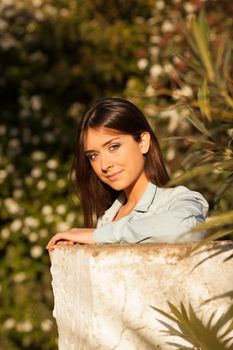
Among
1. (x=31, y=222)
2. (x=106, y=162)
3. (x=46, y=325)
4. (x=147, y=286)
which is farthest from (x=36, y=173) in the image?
(x=147, y=286)

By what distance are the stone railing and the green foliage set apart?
0.05m

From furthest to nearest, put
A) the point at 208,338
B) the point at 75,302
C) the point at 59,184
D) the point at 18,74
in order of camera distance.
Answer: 1. the point at 18,74
2. the point at 59,184
3. the point at 75,302
4. the point at 208,338

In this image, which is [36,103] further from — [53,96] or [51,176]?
[51,176]

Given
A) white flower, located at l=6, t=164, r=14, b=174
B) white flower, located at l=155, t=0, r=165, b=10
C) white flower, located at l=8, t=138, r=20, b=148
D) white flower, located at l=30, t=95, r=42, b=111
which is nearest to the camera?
white flower, located at l=6, t=164, r=14, b=174

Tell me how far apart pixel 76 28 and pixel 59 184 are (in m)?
1.86

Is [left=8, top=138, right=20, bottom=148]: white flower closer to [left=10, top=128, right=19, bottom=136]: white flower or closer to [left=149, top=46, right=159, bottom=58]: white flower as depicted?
[left=10, top=128, right=19, bottom=136]: white flower

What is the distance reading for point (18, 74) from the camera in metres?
8.15

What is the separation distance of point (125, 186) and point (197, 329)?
0.73 m

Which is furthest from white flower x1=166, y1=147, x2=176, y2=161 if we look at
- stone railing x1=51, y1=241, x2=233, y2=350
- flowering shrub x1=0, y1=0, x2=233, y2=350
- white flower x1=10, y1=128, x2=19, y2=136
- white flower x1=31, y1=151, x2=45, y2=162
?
stone railing x1=51, y1=241, x2=233, y2=350

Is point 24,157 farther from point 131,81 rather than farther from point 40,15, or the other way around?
point 40,15

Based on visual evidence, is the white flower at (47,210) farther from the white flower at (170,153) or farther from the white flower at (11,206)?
the white flower at (170,153)

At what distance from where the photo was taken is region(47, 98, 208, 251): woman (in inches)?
104

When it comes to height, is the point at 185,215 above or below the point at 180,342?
above

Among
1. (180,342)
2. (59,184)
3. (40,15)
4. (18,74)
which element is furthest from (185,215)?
(40,15)
